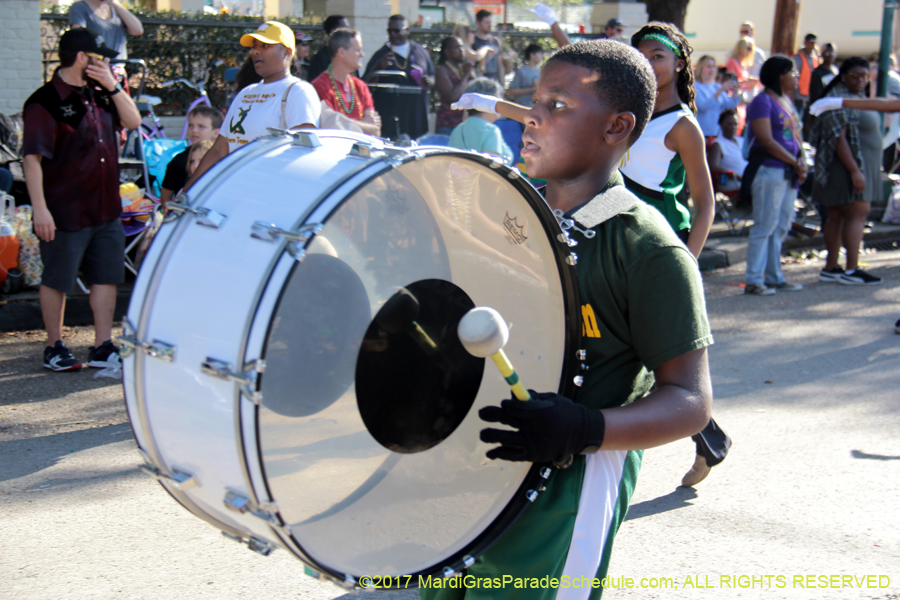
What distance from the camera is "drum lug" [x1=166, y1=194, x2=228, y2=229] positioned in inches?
64.3

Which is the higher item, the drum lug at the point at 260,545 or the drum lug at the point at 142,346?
the drum lug at the point at 142,346

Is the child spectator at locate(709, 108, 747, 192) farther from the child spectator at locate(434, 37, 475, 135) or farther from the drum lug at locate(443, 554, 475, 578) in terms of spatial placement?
the drum lug at locate(443, 554, 475, 578)

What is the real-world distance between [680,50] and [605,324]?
7.40 feet

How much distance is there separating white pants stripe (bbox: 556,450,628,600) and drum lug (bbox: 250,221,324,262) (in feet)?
2.39

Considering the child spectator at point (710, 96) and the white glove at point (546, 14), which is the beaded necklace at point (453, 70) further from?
the white glove at point (546, 14)

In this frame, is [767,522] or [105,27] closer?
[767,522]

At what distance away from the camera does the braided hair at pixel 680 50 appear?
3.66 meters

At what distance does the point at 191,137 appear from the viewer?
21.1 feet

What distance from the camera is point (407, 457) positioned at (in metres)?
1.75

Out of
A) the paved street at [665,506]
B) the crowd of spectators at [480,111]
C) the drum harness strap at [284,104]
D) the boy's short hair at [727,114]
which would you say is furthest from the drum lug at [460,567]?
the boy's short hair at [727,114]

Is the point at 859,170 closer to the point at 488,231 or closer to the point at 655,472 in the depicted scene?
the point at 655,472

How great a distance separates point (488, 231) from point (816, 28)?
2455cm

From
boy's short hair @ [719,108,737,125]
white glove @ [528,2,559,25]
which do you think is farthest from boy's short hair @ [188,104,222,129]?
boy's short hair @ [719,108,737,125]

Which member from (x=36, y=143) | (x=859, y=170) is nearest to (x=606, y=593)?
(x=36, y=143)
